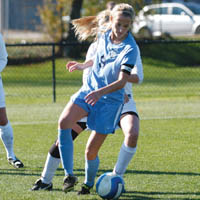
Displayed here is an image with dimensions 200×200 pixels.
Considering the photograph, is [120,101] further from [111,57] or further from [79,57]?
[79,57]

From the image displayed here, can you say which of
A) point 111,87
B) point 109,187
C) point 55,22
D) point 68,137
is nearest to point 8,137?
point 68,137

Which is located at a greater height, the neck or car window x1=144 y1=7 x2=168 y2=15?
the neck

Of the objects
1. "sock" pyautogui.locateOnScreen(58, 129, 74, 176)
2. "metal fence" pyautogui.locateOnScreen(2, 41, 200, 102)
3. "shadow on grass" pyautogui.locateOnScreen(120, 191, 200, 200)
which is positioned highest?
"sock" pyautogui.locateOnScreen(58, 129, 74, 176)

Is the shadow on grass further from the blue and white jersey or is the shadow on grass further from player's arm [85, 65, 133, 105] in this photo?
player's arm [85, 65, 133, 105]

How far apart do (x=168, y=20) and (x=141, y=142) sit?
1866 cm

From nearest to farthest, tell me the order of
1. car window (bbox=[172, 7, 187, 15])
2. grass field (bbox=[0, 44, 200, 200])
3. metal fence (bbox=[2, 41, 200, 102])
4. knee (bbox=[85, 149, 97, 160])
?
knee (bbox=[85, 149, 97, 160]) → grass field (bbox=[0, 44, 200, 200]) → metal fence (bbox=[2, 41, 200, 102]) → car window (bbox=[172, 7, 187, 15])

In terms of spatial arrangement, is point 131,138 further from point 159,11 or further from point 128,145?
point 159,11

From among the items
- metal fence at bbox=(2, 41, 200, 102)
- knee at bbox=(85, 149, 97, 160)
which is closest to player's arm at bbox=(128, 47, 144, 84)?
knee at bbox=(85, 149, 97, 160)

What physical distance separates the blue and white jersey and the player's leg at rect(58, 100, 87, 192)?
21cm

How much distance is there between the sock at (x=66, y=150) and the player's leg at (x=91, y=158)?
0.25m

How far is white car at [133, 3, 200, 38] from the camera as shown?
2556cm

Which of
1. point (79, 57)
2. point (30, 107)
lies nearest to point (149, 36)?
point (79, 57)

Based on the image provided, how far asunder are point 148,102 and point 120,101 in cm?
902

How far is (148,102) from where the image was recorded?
1405 cm
